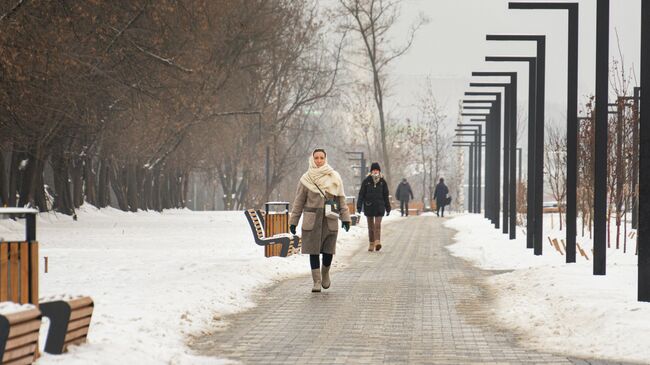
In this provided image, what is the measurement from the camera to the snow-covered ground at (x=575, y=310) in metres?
10.3

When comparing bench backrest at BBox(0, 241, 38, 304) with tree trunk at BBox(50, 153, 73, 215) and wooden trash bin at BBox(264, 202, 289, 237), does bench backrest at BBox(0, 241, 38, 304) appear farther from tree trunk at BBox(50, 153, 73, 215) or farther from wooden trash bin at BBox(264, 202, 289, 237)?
tree trunk at BBox(50, 153, 73, 215)

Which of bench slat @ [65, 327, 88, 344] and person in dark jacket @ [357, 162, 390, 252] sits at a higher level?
person in dark jacket @ [357, 162, 390, 252]

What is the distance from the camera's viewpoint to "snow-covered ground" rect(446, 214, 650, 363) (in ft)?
33.7

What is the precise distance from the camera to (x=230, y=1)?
127ft

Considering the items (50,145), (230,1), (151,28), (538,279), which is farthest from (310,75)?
(538,279)

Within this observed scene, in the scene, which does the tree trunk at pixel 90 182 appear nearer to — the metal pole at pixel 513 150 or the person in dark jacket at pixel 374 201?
the metal pole at pixel 513 150

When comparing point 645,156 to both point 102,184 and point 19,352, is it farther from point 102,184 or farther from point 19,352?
point 102,184

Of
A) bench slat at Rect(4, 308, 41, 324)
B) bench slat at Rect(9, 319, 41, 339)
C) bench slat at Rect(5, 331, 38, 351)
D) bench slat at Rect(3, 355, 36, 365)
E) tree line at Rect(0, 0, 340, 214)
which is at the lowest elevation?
bench slat at Rect(3, 355, 36, 365)

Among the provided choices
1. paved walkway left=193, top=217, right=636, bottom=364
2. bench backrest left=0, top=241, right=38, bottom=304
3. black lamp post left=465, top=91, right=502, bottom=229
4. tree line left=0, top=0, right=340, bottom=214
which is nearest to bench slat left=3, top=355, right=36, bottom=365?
bench backrest left=0, top=241, right=38, bottom=304

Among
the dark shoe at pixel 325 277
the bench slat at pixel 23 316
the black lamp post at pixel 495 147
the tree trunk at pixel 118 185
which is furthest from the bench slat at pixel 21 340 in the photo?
the tree trunk at pixel 118 185

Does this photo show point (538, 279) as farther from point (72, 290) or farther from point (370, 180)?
point (370, 180)

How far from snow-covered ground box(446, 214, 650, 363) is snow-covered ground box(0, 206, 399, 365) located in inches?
112

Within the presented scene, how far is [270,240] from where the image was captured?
66.3 feet

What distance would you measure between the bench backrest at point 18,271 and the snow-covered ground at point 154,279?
536 millimetres
